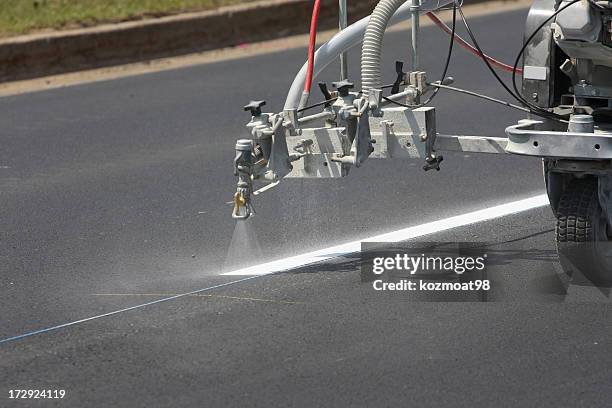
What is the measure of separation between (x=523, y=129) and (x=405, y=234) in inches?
55.2

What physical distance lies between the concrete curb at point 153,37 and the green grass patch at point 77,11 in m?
0.31

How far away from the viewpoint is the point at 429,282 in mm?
6410

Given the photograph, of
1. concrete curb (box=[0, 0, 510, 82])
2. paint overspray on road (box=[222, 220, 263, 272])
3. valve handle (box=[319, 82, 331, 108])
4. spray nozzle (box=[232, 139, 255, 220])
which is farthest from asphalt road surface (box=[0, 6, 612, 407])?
concrete curb (box=[0, 0, 510, 82])

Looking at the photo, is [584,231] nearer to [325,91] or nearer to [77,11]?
[325,91]

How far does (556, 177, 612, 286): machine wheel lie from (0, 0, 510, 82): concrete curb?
8.14 meters

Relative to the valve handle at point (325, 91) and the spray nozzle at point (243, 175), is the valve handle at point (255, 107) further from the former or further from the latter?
the valve handle at point (325, 91)

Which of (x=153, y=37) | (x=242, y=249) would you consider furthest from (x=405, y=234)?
(x=153, y=37)

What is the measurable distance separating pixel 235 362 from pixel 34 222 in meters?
2.79

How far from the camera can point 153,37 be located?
14.0 meters

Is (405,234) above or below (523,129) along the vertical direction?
below

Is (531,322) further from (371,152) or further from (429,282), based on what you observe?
(371,152)

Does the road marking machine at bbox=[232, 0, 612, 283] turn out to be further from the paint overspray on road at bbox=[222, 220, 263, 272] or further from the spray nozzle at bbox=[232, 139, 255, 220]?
the paint overspray on road at bbox=[222, 220, 263, 272]

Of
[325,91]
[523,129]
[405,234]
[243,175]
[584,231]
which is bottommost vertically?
[405,234]

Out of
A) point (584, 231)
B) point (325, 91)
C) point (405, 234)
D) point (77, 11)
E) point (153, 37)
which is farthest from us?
point (77, 11)
